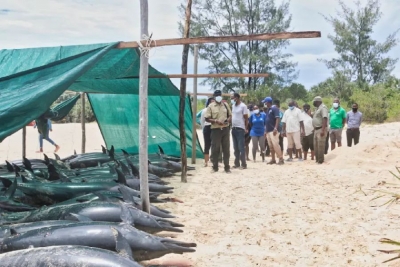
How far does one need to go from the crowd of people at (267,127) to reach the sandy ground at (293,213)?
1.47 feet

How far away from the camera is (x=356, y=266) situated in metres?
3.79

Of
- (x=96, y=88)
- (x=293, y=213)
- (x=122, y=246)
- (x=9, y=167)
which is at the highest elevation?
(x=96, y=88)

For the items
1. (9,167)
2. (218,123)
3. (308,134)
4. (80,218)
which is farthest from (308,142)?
(80,218)

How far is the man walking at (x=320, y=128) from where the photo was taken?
31.1ft

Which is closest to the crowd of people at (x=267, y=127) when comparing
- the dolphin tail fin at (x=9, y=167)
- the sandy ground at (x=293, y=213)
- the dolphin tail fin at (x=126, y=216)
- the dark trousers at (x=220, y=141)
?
the dark trousers at (x=220, y=141)

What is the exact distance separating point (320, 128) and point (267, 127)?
1.15 metres

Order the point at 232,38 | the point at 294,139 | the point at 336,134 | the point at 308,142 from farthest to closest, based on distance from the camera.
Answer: the point at 336,134, the point at 308,142, the point at 294,139, the point at 232,38

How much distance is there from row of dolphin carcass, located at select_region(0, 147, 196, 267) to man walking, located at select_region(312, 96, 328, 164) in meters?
4.31

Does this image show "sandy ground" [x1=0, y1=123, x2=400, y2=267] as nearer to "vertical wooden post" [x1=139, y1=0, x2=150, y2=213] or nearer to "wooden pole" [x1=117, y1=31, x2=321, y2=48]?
"vertical wooden post" [x1=139, y1=0, x2=150, y2=213]

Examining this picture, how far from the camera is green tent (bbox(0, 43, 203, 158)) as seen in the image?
4152 mm

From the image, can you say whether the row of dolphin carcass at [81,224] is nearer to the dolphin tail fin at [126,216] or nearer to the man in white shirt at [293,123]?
the dolphin tail fin at [126,216]

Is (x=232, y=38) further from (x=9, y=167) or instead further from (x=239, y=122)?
(x=239, y=122)

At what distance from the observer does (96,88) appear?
797 cm

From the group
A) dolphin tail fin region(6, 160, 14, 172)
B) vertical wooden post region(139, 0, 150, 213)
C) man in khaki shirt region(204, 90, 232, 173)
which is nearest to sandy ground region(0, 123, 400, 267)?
man in khaki shirt region(204, 90, 232, 173)
